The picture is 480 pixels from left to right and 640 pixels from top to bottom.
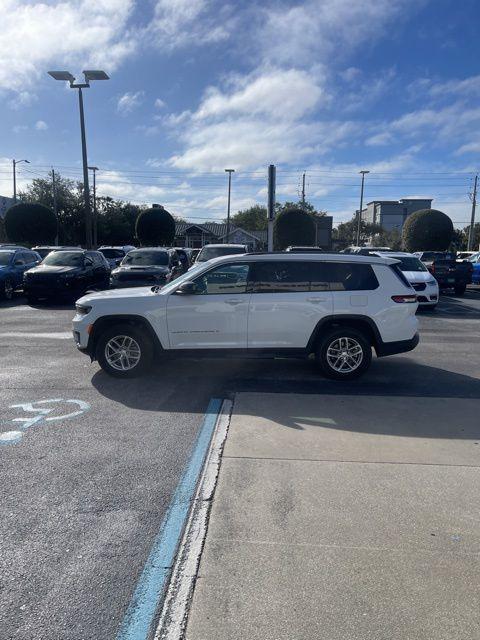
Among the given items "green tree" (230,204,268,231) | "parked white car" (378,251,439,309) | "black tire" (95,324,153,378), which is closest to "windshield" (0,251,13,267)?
"black tire" (95,324,153,378)

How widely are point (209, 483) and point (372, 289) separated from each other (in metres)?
3.98

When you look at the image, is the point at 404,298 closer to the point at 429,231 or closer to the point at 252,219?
the point at 429,231

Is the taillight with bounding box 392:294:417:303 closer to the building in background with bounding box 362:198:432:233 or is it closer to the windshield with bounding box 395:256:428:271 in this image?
the windshield with bounding box 395:256:428:271

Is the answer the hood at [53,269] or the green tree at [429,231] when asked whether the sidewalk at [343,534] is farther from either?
the green tree at [429,231]

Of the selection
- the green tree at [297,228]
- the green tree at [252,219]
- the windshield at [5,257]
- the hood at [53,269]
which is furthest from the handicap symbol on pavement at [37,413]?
the green tree at [252,219]

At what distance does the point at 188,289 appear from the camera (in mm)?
6477

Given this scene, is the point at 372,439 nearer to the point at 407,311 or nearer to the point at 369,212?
the point at 407,311

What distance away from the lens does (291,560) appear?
2.80 metres

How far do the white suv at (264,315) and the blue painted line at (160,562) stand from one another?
2580mm

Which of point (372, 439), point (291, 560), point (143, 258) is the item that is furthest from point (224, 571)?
point (143, 258)

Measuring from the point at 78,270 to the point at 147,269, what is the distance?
2.94m

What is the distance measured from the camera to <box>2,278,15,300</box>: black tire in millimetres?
15758

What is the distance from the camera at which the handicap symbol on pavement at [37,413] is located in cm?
461

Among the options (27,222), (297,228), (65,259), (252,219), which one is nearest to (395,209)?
(252,219)
